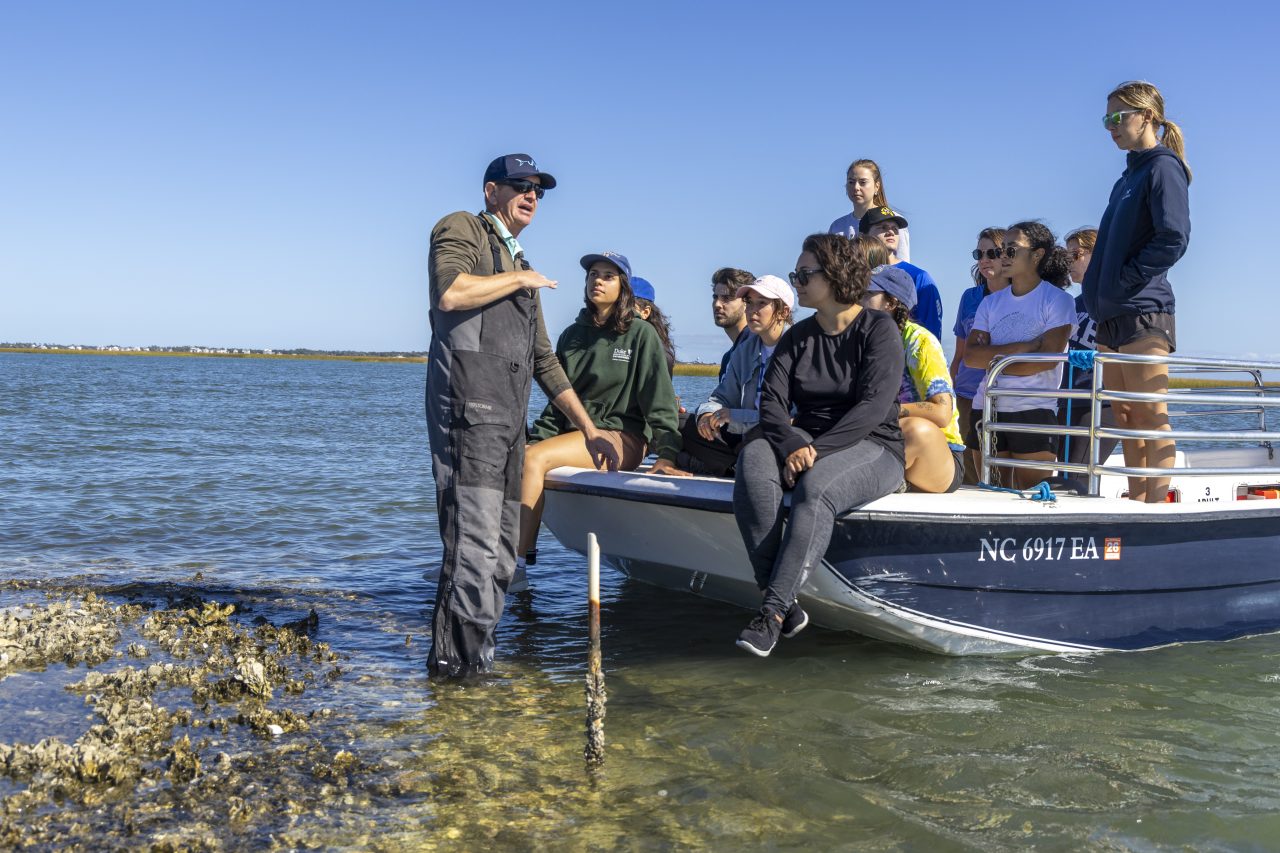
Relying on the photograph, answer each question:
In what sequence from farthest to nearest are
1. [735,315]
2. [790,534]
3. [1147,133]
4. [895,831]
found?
[735,315]
[1147,133]
[790,534]
[895,831]

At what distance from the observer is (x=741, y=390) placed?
257 inches

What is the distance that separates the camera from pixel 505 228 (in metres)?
5.31

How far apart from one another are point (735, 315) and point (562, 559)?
329cm

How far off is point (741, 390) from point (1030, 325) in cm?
174

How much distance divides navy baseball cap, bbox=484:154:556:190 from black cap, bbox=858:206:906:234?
8.86ft

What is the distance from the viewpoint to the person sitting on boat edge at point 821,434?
191 inches

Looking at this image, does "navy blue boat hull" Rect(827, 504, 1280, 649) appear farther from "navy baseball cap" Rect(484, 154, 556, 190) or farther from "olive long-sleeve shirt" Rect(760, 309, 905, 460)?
"navy baseball cap" Rect(484, 154, 556, 190)

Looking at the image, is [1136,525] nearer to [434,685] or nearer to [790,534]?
[790,534]

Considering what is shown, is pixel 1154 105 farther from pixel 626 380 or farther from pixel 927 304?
pixel 626 380

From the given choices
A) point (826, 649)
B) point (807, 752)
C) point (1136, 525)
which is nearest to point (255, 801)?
point (807, 752)

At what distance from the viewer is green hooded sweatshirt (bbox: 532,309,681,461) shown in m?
6.68

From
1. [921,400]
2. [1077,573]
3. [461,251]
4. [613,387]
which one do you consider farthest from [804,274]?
[1077,573]

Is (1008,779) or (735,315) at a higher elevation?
(735,315)

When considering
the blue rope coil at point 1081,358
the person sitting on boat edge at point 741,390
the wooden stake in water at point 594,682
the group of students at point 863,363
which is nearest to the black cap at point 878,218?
the group of students at point 863,363
